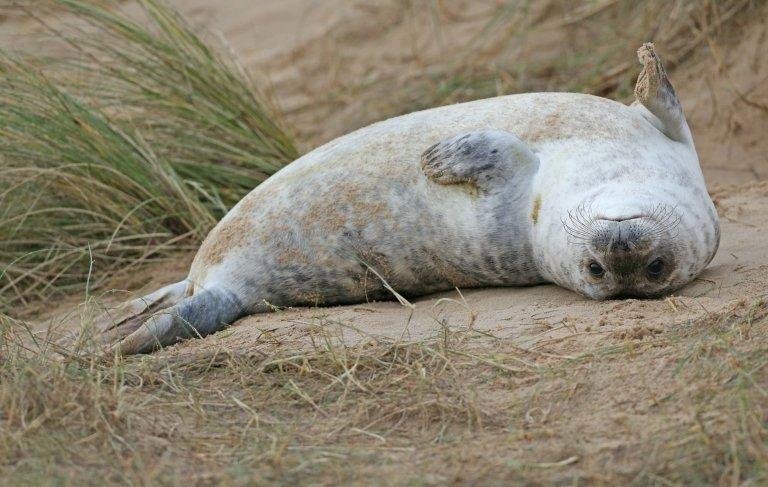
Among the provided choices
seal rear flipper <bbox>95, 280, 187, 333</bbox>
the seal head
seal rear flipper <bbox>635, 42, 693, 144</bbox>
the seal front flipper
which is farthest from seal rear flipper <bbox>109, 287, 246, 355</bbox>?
seal rear flipper <bbox>635, 42, 693, 144</bbox>

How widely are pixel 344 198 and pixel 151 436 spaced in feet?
5.12

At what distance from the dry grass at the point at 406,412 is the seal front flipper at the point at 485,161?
67cm

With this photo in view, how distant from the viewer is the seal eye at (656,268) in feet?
12.4

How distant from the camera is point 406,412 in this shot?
3064mm

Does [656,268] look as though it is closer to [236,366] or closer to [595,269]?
[595,269]

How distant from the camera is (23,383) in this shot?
120 inches

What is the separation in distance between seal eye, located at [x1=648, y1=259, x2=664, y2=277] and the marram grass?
2182 millimetres

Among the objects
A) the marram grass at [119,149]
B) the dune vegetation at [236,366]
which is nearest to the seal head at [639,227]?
the dune vegetation at [236,366]

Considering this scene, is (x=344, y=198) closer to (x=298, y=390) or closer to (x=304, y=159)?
(x=304, y=159)

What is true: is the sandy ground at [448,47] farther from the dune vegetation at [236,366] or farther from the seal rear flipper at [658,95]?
the seal rear flipper at [658,95]

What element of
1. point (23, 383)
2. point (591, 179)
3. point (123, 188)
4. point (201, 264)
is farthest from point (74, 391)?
point (123, 188)

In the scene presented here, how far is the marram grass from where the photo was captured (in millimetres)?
5117

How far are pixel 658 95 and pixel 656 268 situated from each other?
2.17 ft

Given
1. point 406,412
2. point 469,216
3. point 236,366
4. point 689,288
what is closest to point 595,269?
point 689,288
